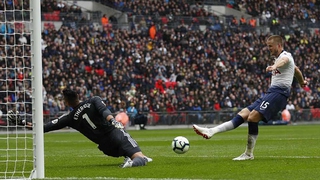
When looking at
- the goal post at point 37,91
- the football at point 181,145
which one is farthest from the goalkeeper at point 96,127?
the goal post at point 37,91

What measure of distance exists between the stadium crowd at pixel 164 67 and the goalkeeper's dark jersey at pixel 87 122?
24.5 metres

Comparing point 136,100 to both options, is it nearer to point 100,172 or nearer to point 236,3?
point 236,3

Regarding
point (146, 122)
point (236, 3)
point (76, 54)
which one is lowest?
point (146, 122)

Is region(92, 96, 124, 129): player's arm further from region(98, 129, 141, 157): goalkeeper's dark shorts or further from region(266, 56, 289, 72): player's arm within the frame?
region(266, 56, 289, 72): player's arm

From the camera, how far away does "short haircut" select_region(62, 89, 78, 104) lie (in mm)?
Answer: 13141

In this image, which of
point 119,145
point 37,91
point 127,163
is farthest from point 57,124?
point 37,91

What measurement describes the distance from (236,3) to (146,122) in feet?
64.4

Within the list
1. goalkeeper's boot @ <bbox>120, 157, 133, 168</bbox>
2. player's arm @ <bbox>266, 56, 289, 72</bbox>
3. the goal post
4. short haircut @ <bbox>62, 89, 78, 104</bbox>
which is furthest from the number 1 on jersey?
player's arm @ <bbox>266, 56, 289, 72</bbox>

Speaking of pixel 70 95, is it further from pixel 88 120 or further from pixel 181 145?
pixel 181 145

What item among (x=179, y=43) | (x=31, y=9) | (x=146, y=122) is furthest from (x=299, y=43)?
(x=31, y=9)

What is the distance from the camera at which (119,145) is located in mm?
13391

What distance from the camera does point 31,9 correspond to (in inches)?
421

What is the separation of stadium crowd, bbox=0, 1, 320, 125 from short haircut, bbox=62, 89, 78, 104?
24737 mm

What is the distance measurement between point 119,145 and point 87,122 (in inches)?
26.7
